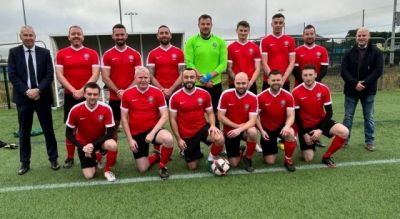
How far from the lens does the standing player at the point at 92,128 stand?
423 centimetres

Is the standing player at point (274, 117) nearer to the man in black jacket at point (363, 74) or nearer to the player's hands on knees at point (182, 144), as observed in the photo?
the player's hands on knees at point (182, 144)

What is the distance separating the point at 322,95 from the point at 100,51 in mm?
7583

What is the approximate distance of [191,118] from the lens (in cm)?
455

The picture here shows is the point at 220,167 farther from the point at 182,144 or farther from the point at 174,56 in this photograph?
the point at 174,56

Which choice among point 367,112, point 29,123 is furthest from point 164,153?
point 367,112

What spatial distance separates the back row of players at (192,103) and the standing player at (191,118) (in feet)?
0.04

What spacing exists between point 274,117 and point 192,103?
1.13 m

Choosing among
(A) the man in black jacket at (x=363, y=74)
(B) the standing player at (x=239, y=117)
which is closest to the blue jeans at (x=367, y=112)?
(A) the man in black jacket at (x=363, y=74)

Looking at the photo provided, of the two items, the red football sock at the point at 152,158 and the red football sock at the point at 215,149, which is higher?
the red football sock at the point at 215,149

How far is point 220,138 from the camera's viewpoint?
14.3 feet

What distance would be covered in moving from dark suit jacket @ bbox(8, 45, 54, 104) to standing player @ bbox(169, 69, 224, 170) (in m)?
1.68

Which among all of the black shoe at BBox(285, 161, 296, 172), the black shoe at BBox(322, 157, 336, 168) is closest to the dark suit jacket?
the black shoe at BBox(285, 161, 296, 172)

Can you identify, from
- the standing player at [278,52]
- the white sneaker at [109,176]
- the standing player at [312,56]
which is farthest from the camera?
the standing player at [312,56]

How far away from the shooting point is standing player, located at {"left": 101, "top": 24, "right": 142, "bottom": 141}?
5.04m
